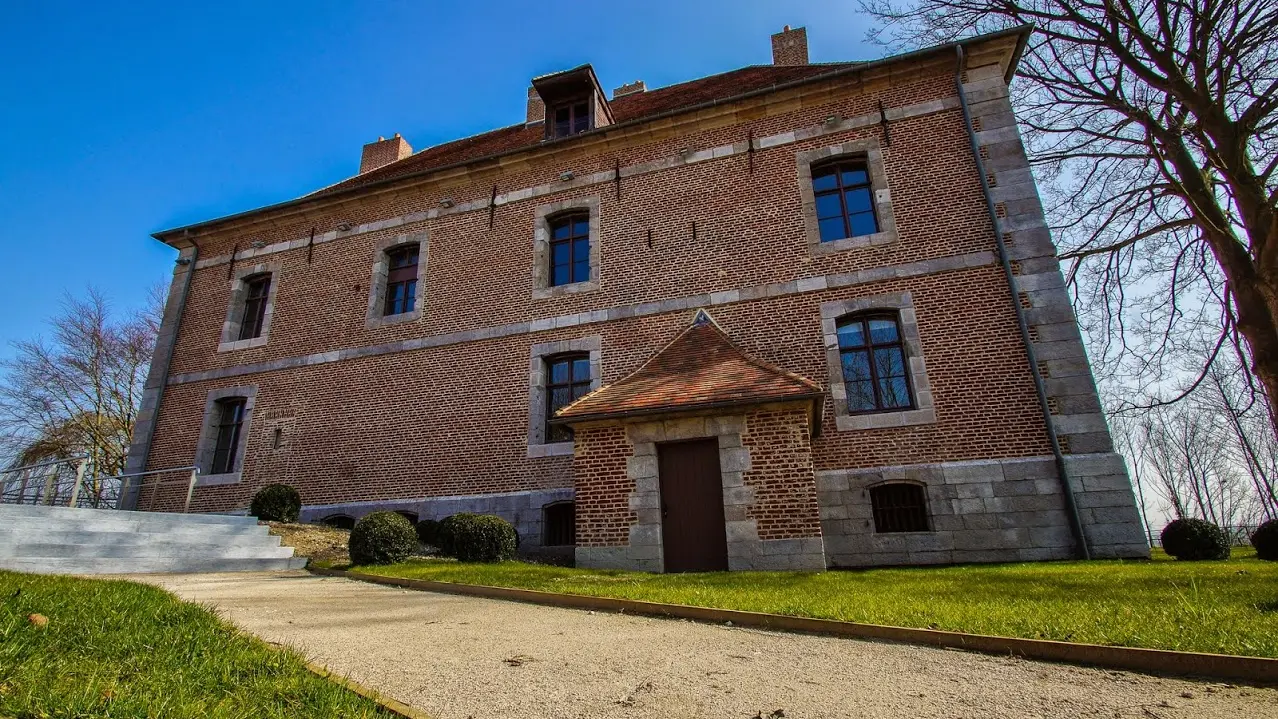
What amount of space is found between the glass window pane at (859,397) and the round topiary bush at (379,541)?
23.6 ft

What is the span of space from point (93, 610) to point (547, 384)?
869 centimetres

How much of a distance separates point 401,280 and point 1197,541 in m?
15.3

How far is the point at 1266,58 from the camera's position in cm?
791

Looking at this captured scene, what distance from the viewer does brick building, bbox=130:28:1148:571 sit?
30.1ft

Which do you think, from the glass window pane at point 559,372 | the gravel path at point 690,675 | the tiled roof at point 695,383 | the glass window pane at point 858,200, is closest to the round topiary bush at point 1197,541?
the tiled roof at point 695,383

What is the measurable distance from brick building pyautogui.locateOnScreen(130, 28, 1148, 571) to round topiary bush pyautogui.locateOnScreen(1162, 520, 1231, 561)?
1202mm

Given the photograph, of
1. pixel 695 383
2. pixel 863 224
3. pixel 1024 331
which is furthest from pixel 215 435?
pixel 1024 331

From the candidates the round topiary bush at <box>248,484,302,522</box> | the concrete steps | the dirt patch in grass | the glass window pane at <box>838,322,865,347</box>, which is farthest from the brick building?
the concrete steps

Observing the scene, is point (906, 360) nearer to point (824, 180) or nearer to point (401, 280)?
point (824, 180)

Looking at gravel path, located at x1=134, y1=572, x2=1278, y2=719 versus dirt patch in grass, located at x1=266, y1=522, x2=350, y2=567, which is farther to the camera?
dirt patch in grass, located at x1=266, y1=522, x2=350, y2=567

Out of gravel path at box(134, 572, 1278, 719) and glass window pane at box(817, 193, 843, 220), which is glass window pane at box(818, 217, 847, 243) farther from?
gravel path at box(134, 572, 1278, 719)

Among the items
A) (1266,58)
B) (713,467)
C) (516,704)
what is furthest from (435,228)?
(1266,58)

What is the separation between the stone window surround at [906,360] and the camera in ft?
32.7

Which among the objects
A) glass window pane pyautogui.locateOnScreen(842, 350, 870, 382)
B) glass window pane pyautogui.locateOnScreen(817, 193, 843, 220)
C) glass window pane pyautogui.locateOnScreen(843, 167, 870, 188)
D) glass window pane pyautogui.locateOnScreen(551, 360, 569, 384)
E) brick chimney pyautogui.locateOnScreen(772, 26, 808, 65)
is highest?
brick chimney pyautogui.locateOnScreen(772, 26, 808, 65)
